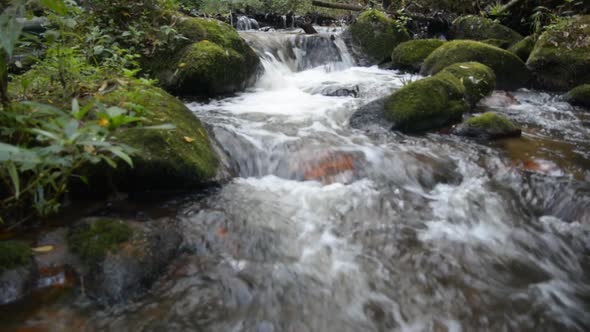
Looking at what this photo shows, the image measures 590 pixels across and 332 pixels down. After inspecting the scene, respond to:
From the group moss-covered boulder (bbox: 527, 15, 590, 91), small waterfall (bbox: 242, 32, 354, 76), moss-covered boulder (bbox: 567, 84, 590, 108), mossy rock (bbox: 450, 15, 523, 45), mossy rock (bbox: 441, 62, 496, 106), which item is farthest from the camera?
mossy rock (bbox: 450, 15, 523, 45)

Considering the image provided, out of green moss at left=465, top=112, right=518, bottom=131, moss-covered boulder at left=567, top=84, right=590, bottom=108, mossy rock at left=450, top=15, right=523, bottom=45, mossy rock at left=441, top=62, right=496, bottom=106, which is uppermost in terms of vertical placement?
mossy rock at left=450, top=15, right=523, bottom=45

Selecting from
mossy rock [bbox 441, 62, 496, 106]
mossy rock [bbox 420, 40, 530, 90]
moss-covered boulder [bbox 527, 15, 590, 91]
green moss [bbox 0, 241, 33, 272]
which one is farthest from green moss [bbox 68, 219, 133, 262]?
moss-covered boulder [bbox 527, 15, 590, 91]

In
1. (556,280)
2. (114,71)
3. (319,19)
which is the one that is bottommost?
(556,280)

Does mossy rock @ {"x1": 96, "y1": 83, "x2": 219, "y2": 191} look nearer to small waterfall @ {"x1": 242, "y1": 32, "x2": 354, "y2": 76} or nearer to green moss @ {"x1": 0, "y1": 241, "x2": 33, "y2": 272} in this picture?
green moss @ {"x1": 0, "y1": 241, "x2": 33, "y2": 272}

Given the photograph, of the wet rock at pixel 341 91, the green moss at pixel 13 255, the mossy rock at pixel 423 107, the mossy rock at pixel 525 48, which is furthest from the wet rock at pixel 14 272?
the mossy rock at pixel 525 48

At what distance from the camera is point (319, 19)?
15.0 m

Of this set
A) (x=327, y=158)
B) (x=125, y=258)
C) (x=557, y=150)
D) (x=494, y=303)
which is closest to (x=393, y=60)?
(x=557, y=150)

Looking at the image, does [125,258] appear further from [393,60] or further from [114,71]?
[393,60]

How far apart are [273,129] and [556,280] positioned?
357 centimetres

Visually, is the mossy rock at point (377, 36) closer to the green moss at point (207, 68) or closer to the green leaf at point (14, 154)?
the green moss at point (207, 68)

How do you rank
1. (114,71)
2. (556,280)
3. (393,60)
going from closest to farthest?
(556,280)
(114,71)
(393,60)

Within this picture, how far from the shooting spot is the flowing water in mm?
2271

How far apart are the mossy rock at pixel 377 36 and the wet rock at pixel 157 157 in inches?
326

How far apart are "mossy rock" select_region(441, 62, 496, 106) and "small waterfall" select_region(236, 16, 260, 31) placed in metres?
7.33
